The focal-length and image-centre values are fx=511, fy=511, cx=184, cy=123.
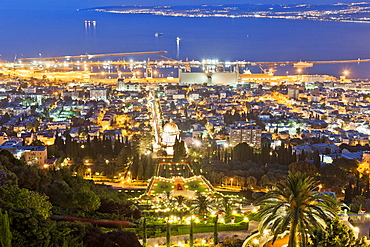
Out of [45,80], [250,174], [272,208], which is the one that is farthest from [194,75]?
[272,208]

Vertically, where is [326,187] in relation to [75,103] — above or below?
below

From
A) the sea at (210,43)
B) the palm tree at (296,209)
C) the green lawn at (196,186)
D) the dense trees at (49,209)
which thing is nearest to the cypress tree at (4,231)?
the dense trees at (49,209)

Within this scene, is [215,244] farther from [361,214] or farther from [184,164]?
[184,164]

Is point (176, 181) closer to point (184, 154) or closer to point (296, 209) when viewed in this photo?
point (184, 154)

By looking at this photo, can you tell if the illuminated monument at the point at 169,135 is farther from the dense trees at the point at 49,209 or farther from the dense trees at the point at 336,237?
the dense trees at the point at 336,237

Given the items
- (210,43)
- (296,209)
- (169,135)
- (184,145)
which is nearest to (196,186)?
(184,145)

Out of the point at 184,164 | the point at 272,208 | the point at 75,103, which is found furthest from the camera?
the point at 75,103

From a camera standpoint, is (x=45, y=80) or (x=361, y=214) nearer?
(x=361, y=214)

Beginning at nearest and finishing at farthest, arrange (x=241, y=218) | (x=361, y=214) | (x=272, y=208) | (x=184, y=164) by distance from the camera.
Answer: (x=272, y=208) < (x=361, y=214) < (x=241, y=218) < (x=184, y=164)
